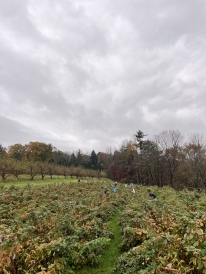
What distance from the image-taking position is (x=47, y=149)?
6088cm

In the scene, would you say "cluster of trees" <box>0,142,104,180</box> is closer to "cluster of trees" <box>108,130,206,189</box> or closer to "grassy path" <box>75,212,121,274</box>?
"cluster of trees" <box>108,130,206,189</box>

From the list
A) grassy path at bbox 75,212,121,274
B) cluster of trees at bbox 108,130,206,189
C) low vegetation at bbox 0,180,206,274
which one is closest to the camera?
low vegetation at bbox 0,180,206,274

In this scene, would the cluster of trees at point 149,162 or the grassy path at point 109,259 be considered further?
the cluster of trees at point 149,162

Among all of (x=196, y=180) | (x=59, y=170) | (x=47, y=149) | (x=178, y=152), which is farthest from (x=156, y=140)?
(x=47, y=149)

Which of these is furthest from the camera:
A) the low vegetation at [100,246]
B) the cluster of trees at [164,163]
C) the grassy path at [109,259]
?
the cluster of trees at [164,163]

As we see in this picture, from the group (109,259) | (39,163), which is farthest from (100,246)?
(39,163)

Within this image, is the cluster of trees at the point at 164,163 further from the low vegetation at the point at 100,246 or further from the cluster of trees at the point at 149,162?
the low vegetation at the point at 100,246

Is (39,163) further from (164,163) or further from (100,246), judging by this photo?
(100,246)

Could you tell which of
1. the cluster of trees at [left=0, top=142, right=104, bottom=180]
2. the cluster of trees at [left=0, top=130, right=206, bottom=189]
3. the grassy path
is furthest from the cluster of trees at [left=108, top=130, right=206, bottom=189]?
the grassy path

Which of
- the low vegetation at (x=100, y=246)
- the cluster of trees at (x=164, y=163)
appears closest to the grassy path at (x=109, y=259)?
the low vegetation at (x=100, y=246)

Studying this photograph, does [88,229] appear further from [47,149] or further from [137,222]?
[47,149]

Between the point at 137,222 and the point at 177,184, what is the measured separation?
30777 mm

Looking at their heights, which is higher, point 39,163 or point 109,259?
point 39,163

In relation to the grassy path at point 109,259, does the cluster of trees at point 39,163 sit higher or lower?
higher
